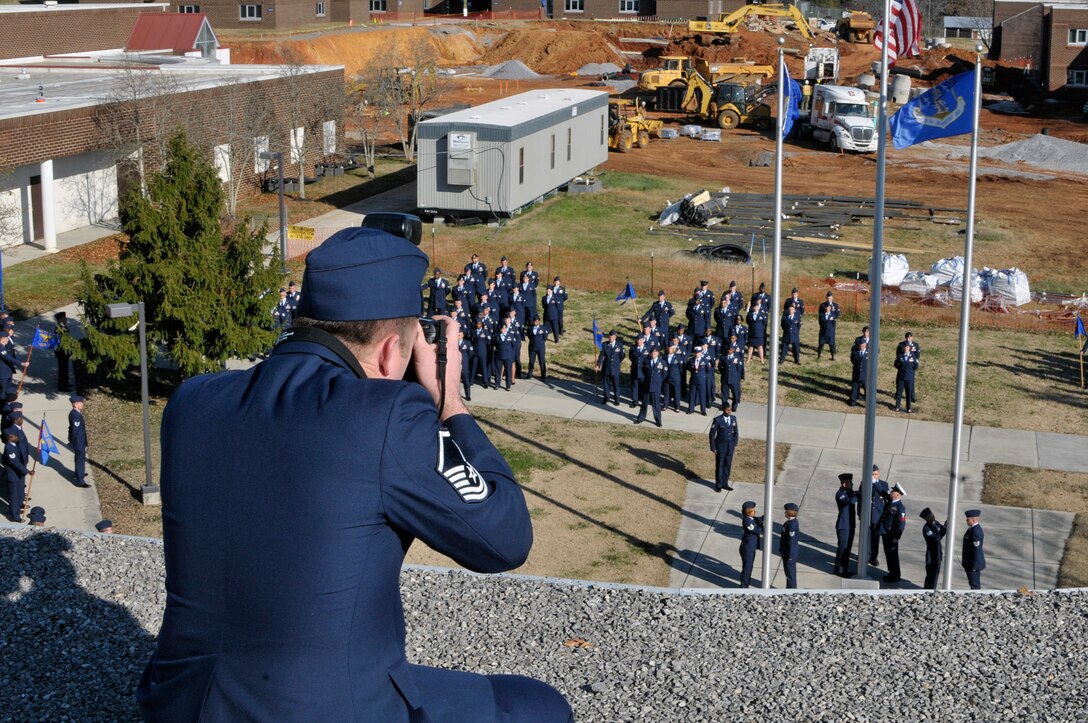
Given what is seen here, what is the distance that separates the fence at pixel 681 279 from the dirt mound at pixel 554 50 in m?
41.1

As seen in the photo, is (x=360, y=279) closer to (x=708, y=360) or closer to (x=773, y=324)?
(x=773, y=324)

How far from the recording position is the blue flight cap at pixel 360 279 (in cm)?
270

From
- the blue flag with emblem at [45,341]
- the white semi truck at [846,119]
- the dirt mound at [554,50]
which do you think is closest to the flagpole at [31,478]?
the blue flag with emblem at [45,341]

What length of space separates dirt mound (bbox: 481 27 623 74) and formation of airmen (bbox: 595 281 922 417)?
162 feet

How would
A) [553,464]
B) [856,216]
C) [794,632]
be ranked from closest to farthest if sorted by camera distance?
1. [794,632]
2. [553,464]
3. [856,216]

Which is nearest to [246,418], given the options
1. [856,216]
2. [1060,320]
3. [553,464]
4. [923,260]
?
[553,464]

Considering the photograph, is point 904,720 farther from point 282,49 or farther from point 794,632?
point 282,49

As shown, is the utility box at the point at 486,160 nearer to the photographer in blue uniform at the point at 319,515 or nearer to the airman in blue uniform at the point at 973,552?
the airman in blue uniform at the point at 973,552

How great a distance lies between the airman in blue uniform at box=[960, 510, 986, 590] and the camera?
Result: 14984 millimetres

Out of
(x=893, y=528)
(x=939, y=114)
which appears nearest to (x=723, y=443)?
(x=893, y=528)

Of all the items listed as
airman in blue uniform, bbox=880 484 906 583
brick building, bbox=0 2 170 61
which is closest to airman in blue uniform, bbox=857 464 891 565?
airman in blue uniform, bbox=880 484 906 583

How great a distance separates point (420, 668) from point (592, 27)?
79.5 m

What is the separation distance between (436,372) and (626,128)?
46.3 m

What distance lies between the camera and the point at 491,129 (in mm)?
33656
